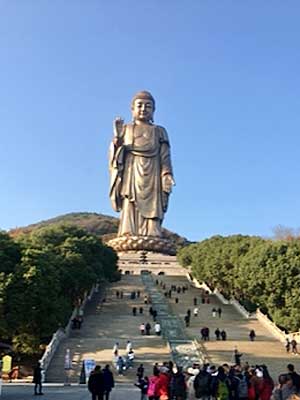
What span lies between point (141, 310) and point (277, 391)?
26.0m

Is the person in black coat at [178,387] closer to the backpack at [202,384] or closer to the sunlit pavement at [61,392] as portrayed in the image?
the backpack at [202,384]

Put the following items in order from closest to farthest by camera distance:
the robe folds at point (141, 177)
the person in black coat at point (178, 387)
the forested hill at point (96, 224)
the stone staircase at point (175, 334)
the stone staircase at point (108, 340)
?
the person in black coat at point (178, 387)
the stone staircase at point (108, 340)
the stone staircase at point (175, 334)
the robe folds at point (141, 177)
the forested hill at point (96, 224)

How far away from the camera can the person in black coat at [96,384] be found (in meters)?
11.5

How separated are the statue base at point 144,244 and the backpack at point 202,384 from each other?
165 ft

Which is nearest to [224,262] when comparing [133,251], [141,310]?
[141,310]

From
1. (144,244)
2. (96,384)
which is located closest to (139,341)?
(96,384)

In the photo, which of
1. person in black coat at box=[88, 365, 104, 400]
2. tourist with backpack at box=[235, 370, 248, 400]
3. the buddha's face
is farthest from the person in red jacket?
the buddha's face

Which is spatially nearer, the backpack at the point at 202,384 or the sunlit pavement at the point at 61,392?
the backpack at the point at 202,384

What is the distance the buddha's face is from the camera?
205 feet

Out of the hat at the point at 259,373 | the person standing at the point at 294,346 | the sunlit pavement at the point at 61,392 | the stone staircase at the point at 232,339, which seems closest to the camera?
the hat at the point at 259,373

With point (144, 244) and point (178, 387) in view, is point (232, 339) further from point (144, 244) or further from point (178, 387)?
point (144, 244)

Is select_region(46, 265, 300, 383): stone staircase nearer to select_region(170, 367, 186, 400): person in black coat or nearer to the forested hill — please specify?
select_region(170, 367, 186, 400): person in black coat

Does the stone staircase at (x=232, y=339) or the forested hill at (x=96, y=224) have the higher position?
the forested hill at (x=96, y=224)

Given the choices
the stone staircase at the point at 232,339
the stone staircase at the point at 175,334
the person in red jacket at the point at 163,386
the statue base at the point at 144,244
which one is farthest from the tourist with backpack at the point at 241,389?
the statue base at the point at 144,244
